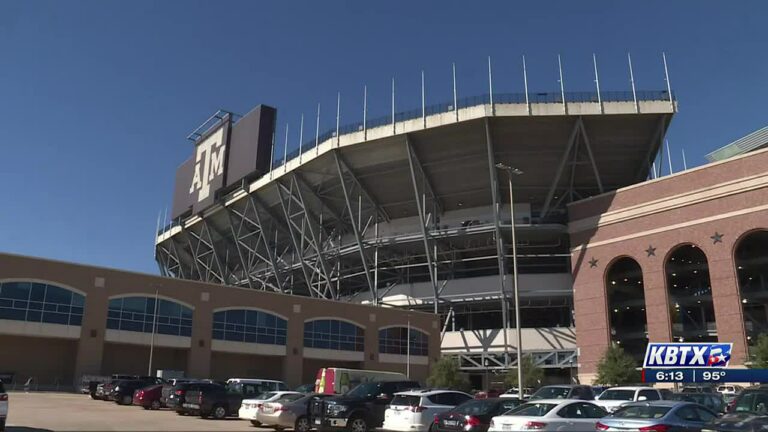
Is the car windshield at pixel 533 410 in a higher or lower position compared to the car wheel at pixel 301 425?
higher

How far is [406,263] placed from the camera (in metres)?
71.7

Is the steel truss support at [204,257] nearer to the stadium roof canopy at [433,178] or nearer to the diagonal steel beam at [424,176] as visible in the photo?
the stadium roof canopy at [433,178]

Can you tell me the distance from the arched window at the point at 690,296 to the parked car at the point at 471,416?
4066 centimetres

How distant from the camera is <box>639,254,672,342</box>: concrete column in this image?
5256cm

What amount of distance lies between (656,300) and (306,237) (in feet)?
119

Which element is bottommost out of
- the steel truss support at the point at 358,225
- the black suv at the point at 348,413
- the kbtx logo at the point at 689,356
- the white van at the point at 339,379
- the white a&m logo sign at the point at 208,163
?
the black suv at the point at 348,413

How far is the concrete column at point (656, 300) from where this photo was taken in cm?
5256

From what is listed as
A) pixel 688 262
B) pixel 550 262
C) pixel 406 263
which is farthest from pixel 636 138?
pixel 406 263

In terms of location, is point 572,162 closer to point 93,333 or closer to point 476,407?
point 93,333

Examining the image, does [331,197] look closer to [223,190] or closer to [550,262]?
[223,190]

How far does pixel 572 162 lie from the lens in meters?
57.4

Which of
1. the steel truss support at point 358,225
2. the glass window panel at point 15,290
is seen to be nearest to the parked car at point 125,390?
the glass window panel at point 15,290

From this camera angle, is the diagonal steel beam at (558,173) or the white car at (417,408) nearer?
the white car at (417,408)

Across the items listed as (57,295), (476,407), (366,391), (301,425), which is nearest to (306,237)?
(57,295)
